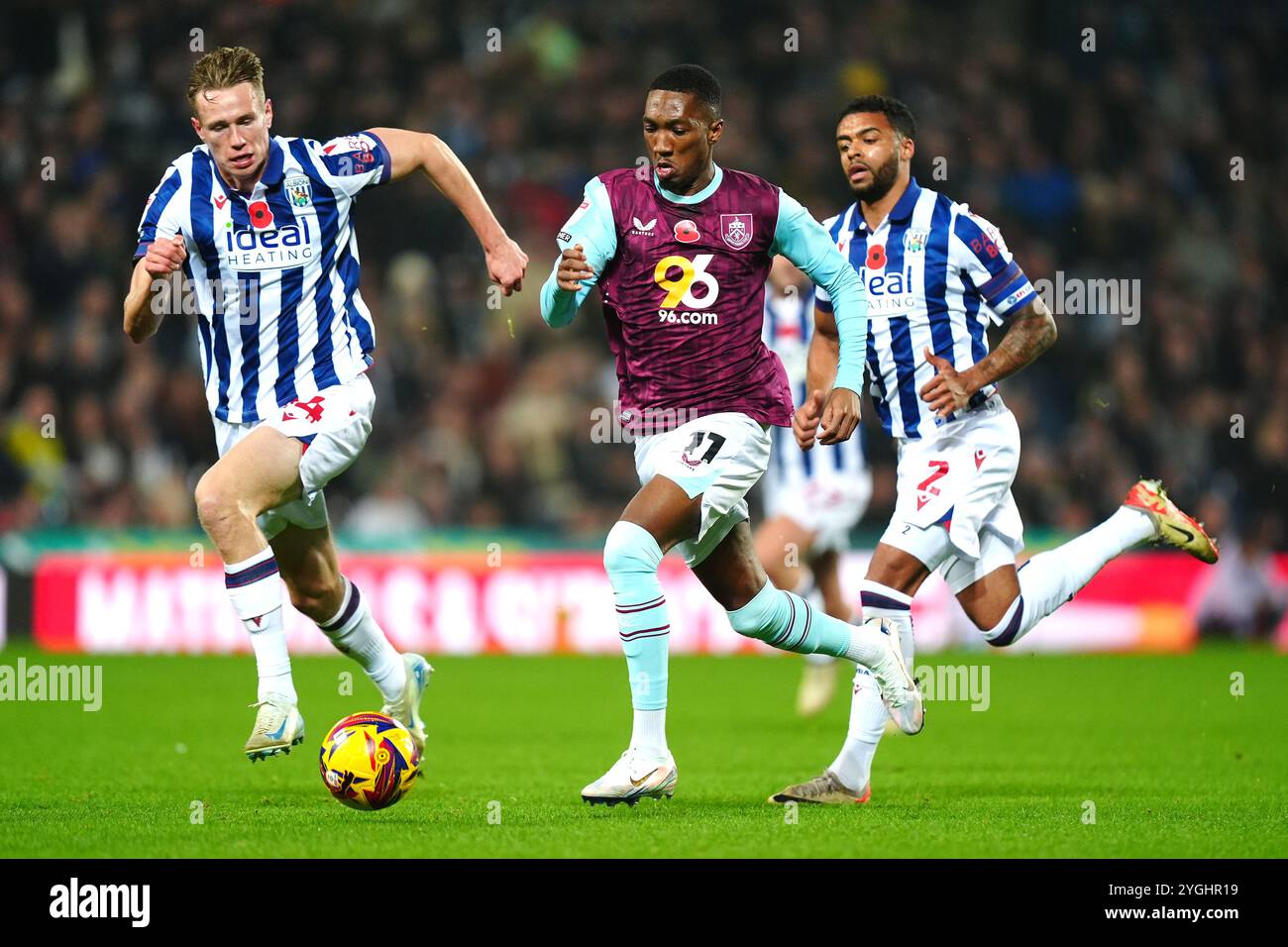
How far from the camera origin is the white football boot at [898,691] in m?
6.18

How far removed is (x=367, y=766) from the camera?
559 cm

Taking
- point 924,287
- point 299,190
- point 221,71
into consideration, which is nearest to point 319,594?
point 299,190

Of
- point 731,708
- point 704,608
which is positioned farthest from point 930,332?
point 704,608

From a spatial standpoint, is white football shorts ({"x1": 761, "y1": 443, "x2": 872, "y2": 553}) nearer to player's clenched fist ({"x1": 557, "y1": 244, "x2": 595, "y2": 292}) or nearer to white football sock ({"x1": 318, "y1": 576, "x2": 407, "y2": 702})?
white football sock ({"x1": 318, "y1": 576, "x2": 407, "y2": 702})

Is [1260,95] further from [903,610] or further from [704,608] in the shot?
[903,610]

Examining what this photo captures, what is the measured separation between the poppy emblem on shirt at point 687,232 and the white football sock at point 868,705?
1492 millimetres

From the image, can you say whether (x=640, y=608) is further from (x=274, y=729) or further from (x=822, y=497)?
(x=822, y=497)

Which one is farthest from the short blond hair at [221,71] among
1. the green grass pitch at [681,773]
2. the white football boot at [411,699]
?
the green grass pitch at [681,773]

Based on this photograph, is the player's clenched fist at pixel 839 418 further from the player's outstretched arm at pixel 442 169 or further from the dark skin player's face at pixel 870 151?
the player's outstretched arm at pixel 442 169

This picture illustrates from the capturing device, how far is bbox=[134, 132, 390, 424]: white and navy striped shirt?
6375 millimetres

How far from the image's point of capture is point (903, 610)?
6.51 m

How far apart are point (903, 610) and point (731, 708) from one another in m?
3.93

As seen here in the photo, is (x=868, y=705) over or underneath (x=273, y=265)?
underneath

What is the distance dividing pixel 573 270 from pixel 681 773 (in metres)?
2.41
